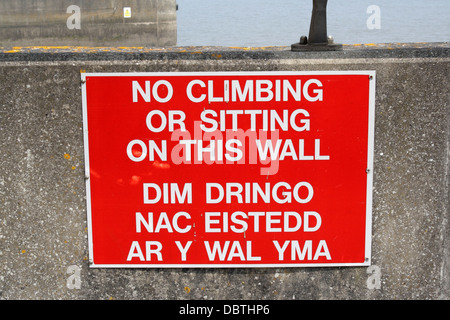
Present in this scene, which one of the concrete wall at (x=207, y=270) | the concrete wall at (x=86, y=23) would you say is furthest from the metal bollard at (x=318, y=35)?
the concrete wall at (x=86, y=23)

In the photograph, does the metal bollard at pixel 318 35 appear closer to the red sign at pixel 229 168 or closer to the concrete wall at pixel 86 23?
the red sign at pixel 229 168

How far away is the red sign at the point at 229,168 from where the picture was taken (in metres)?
2.28

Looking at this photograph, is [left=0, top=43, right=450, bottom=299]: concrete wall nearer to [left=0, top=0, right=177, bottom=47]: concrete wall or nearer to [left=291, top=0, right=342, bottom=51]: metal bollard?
[left=291, top=0, right=342, bottom=51]: metal bollard

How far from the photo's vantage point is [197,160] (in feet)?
7.64

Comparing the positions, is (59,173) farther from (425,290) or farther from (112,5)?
(112,5)

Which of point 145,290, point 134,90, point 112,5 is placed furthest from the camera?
point 112,5

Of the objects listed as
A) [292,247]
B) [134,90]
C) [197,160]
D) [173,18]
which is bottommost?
[292,247]

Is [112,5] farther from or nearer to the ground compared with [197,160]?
farther from the ground

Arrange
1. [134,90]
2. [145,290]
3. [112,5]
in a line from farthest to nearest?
[112,5] → [145,290] → [134,90]

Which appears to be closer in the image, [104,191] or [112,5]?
[104,191]

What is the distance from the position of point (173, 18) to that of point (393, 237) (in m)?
17.6

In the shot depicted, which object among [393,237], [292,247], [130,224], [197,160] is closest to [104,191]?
[130,224]

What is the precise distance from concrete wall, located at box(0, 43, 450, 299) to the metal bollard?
0.05 meters

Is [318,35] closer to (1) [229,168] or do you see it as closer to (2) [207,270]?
(1) [229,168]
